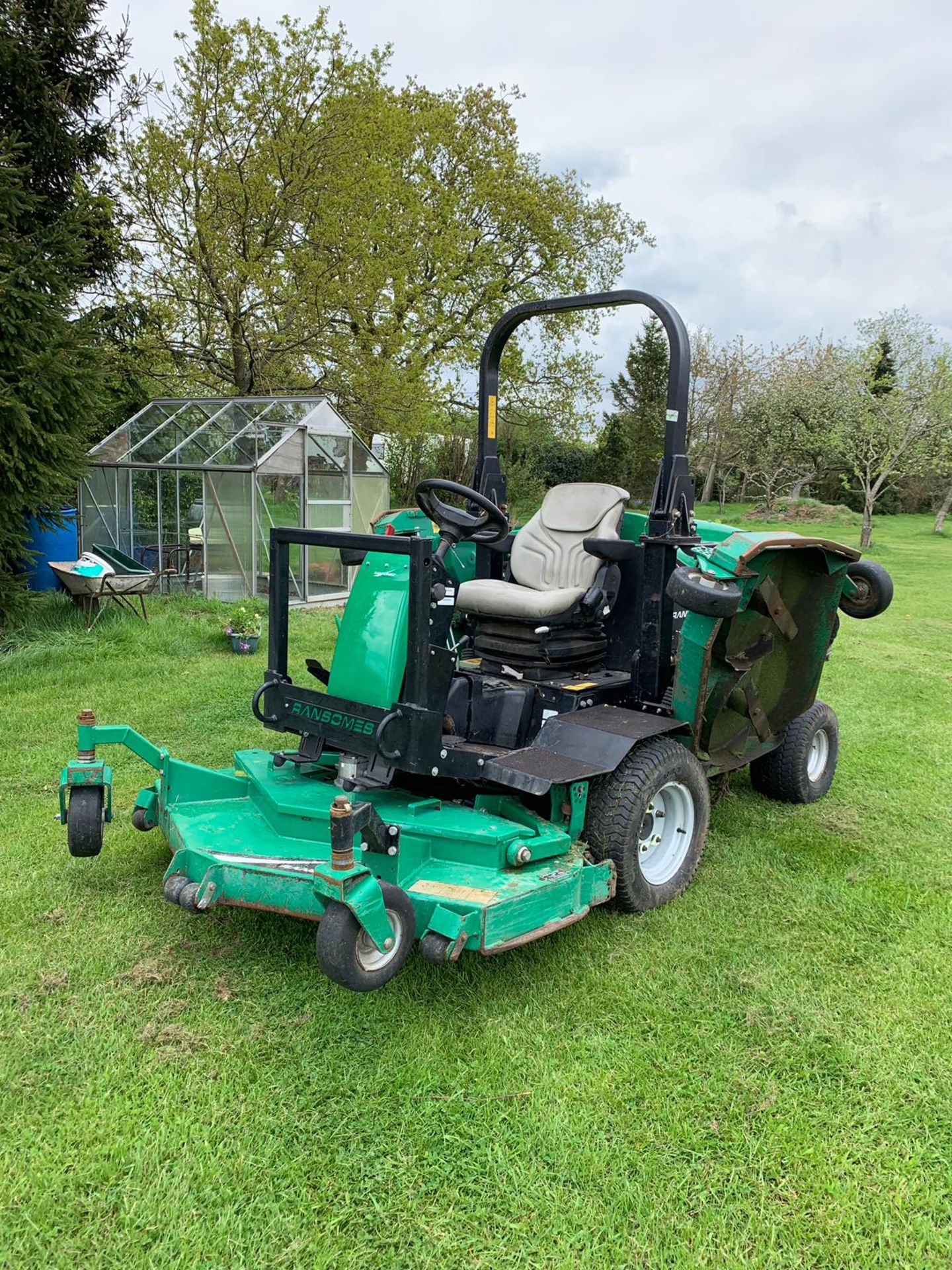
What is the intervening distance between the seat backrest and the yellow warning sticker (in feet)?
5.49

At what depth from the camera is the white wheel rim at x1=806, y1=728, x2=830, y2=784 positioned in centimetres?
511

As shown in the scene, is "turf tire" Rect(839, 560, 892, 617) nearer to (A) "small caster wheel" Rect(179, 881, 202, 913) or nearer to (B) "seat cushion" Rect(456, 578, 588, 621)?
(B) "seat cushion" Rect(456, 578, 588, 621)

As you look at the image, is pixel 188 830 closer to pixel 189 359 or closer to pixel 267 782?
pixel 267 782

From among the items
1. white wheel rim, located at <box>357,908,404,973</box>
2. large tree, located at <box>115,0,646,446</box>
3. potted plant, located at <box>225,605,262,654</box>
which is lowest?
potted plant, located at <box>225,605,262,654</box>

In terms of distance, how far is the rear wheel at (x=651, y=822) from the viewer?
3.47 meters

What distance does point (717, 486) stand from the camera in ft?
115

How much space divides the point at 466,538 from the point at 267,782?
1.26 meters

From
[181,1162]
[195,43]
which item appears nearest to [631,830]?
[181,1162]

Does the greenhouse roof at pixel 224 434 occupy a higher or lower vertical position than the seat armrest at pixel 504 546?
higher

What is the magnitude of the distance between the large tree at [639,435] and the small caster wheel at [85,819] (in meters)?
26.8

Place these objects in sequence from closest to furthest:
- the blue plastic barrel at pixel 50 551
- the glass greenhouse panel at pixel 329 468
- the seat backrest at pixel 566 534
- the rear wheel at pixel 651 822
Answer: the rear wheel at pixel 651 822 → the seat backrest at pixel 566 534 → the blue plastic barrel at pixel 50 551 → the glass greenhouse panel at pixel 329 468

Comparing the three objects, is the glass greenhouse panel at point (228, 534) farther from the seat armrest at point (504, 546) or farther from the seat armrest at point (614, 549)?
the seat armrest at point (614, 549)

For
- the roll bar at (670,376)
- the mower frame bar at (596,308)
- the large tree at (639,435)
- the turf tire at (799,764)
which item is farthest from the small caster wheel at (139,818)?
the large tree at (639,435)

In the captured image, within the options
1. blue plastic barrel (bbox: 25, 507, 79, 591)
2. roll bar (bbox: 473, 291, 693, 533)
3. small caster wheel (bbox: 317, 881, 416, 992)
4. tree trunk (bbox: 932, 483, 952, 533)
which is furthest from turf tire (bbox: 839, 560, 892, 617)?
tree trunk (bbox: 932, 483, 952, 533)
